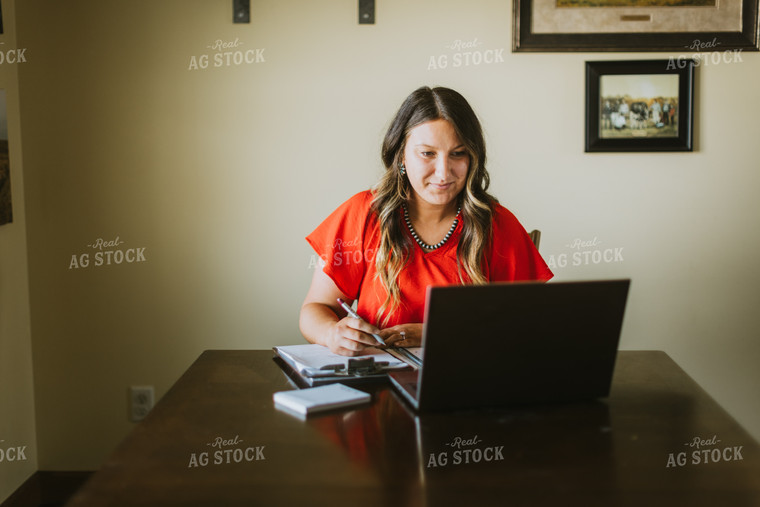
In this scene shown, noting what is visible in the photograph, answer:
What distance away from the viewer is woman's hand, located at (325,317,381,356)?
1677mm

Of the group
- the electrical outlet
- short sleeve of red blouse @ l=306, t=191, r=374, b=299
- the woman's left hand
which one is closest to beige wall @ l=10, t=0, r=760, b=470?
the electrical outlet

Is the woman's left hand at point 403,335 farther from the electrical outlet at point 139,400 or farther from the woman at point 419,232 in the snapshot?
the electrical outlet at point 139,400

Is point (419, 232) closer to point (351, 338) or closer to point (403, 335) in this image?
point (403, 335)

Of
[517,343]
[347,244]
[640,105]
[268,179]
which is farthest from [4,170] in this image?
[640,105]

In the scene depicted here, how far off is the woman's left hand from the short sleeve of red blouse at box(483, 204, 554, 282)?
38cm

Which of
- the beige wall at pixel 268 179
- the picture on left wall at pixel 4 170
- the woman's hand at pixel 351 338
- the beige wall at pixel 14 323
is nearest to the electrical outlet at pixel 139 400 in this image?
the beige wall at pixel 268 179

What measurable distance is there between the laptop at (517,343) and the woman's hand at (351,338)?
11.4 inches

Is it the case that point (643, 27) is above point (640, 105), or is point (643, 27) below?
above

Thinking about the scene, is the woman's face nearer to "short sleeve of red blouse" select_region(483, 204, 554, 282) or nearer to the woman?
the woman

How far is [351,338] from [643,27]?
5.68 feet

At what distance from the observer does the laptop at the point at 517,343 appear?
1242 millimetres

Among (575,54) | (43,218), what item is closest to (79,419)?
(43,218)

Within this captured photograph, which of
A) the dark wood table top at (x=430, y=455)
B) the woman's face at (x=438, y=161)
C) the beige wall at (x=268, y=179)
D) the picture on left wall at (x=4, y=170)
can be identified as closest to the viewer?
the dark wood table top at (x=430, y=455)

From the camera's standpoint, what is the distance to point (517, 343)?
1.29m
